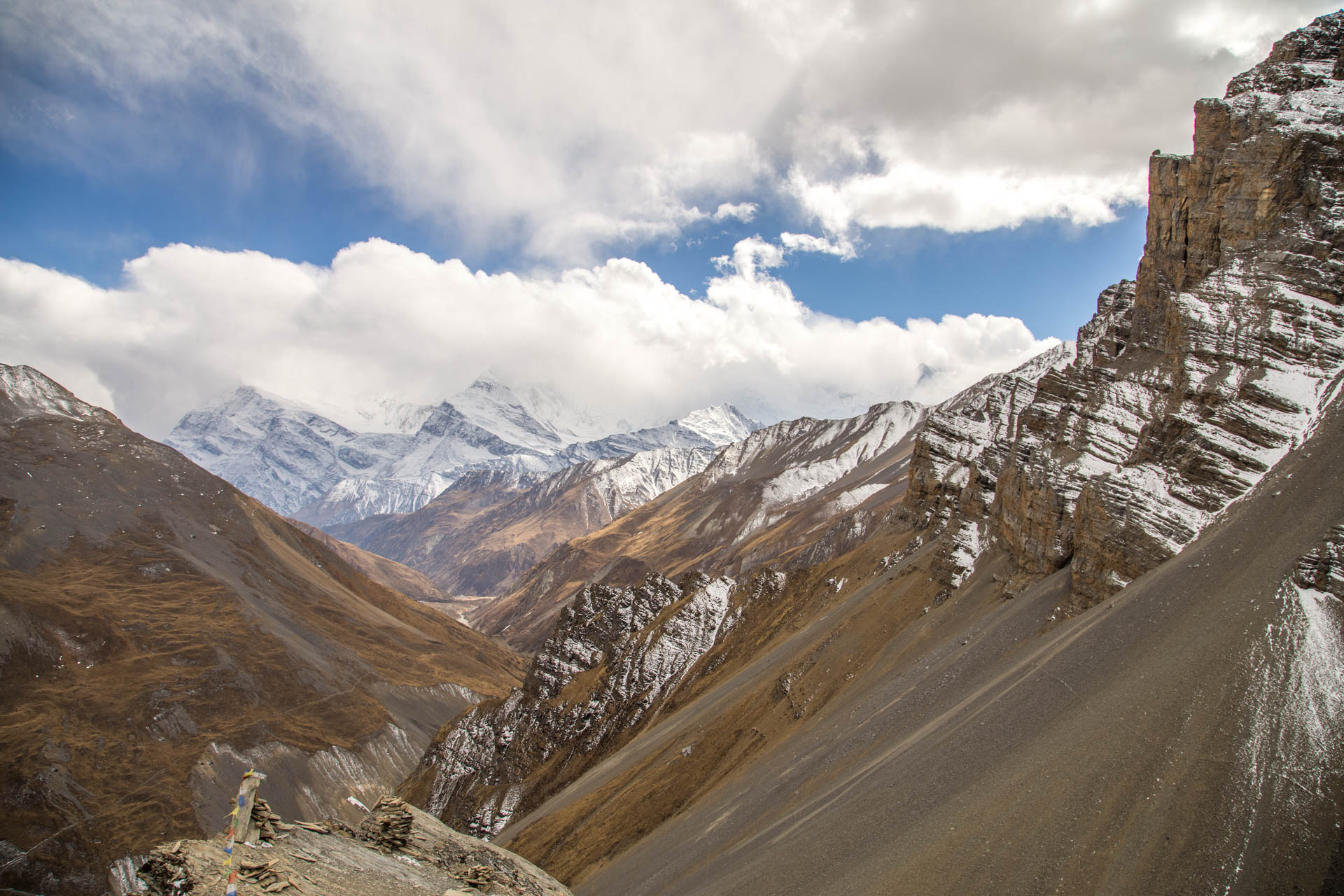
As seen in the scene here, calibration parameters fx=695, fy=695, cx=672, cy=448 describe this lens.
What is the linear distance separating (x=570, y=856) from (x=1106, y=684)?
108 feet

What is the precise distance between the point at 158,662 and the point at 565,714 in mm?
50015

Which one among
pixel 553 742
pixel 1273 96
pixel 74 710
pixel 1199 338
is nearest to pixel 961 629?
pixel 1199 338

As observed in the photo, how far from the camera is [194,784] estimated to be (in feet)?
210

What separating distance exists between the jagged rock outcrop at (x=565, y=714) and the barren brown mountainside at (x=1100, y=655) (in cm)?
59

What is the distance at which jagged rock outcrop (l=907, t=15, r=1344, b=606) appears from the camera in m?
29.3

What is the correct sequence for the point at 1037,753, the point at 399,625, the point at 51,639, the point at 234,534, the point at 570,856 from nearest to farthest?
the point at 1037,753 → the point at 570,856 → the point at 51,639 → the point at 234,534 → the point at 399,625

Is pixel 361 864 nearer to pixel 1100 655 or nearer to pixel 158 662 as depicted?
pixel 1100 655

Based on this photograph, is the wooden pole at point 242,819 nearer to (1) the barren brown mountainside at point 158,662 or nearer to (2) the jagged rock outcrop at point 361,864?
(2) the jagged rock outcrop at point 361,864

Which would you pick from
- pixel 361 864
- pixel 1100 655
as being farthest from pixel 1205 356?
pixel 361 864

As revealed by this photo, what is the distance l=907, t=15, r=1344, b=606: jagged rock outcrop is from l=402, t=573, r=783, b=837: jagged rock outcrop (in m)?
31.1

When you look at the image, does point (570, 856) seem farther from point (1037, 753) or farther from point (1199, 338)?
point (1199, 338)

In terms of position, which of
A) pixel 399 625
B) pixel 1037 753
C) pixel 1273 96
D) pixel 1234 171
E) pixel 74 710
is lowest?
pixel 74 710

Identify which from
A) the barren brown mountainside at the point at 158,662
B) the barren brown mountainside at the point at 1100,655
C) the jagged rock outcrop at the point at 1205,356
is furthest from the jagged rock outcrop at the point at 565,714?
the jagged rock outcrop at the point at 1205,356

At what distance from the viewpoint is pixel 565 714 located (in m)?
66.8
